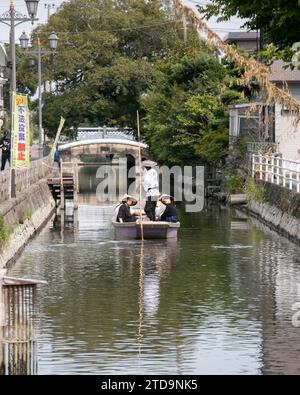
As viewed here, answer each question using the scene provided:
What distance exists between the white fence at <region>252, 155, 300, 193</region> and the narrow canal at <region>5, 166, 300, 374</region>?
443cm

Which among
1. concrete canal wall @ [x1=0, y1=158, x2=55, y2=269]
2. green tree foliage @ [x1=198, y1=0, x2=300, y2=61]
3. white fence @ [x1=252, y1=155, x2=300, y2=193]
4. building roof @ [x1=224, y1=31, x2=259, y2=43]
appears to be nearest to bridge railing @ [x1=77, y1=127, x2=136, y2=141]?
building roof @ [x1=224, y1=31, x2=259, y2=43]

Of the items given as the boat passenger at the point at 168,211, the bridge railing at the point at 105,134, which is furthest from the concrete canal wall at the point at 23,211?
the bridge railing at the point at 105,134

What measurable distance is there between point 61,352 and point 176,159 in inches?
1876

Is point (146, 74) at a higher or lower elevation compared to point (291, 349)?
higher

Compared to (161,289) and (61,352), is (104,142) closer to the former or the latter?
(161,289)

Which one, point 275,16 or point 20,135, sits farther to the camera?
point 20,135

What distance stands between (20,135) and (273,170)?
14426 millimetres

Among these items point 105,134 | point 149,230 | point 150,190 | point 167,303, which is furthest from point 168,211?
point 105,134

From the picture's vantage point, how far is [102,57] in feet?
347

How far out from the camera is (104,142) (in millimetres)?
93562

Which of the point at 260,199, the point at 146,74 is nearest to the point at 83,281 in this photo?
the point at 260,199

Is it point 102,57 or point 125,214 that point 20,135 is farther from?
point 102,57

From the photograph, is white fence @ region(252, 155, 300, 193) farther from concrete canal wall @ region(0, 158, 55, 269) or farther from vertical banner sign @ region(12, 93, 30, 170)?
vertical banner sign @ region(12, 93, 30, 170)
